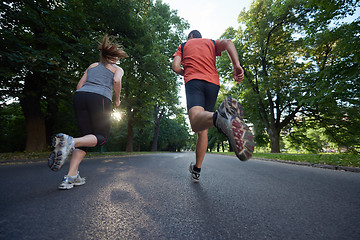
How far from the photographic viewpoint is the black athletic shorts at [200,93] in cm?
235

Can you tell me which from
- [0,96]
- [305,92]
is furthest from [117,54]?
[305,92]

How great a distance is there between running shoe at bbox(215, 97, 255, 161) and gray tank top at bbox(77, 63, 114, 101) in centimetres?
177

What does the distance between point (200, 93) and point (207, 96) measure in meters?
0.16

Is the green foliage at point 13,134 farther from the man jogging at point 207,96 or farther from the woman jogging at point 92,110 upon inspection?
the man jogging at point 207,96

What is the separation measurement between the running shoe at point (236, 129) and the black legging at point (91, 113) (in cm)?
170

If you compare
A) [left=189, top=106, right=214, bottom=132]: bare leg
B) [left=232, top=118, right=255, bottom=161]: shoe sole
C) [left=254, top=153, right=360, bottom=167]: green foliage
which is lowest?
[left=254, top=153, right=360, bottom=167]: green foliage

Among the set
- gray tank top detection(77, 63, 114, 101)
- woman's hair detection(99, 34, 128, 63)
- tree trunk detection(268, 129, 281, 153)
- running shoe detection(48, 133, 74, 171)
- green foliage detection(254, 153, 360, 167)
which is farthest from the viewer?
tree trunk detection(268, 129, 281, 153)

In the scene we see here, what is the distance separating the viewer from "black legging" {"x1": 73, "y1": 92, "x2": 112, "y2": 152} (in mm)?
2346

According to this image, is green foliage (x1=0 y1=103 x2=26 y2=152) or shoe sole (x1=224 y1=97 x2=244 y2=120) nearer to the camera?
shoe sole (x1=224 y1=97 x2=244 y2=120)

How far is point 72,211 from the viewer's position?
152cm

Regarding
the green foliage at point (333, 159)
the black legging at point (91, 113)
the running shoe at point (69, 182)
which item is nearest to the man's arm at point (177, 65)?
the black legging at point (91, 113)

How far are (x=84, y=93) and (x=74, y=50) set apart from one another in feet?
20.3

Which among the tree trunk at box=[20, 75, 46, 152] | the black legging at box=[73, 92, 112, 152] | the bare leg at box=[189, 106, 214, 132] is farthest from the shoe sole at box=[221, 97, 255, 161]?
the tree trunk at box=[20, 75, 46, 152]

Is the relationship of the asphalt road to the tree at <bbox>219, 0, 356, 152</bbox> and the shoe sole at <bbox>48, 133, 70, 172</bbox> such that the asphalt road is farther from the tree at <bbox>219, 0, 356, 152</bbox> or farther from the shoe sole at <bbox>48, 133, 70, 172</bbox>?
the tree at <bbox>219, 0, 356, 152</bbox>
